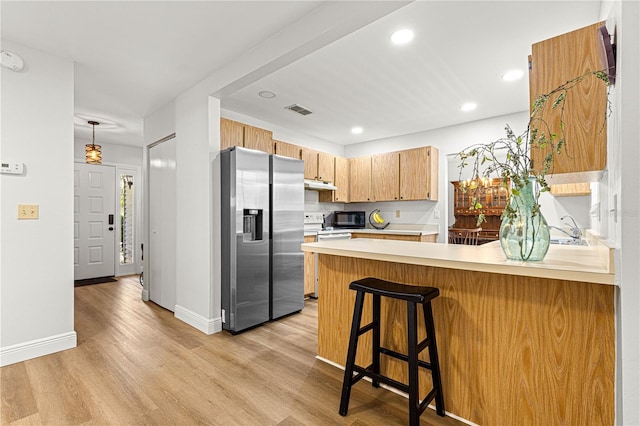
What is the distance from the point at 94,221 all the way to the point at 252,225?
13.5ft

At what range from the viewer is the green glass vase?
146cm

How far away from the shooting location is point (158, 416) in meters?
1.74

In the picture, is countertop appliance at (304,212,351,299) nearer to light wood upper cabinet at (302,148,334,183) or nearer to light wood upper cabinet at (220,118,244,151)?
light wood upper cabinet at (302,148,334,183)

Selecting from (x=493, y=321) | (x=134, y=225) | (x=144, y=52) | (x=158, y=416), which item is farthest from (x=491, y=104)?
(x=134, y=225)

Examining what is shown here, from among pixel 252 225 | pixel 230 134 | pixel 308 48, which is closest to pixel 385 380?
pixel 252 225

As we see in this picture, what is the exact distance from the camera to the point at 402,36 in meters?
2.36

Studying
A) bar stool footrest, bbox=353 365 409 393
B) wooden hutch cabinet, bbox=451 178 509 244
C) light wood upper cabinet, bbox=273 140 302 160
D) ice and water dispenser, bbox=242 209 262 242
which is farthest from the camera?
wooden hutch cabinet, bbox=451 178 509 244

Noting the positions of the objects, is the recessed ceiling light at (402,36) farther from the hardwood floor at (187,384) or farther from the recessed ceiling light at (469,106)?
the hardwood floor at (187,384)

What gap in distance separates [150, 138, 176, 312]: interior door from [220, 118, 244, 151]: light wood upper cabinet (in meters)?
0.71

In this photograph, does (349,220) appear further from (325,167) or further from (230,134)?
(230,134)

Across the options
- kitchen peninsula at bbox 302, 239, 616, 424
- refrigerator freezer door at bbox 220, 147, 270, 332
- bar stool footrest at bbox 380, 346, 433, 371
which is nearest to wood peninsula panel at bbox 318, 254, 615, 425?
kitchen peninsula at bbox 302, 239, 616, 424

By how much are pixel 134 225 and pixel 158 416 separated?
5199 mm

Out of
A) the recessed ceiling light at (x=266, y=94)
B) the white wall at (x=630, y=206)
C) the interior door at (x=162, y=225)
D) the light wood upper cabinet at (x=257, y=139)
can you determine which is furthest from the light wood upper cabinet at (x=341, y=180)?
the white wall at (x=630, y=206)

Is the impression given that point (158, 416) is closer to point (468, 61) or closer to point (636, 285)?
point (636, 285)
